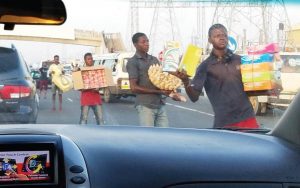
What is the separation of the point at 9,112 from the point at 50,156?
2.62 metres

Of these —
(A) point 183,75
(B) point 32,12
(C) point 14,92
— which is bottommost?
(C) point 14,92

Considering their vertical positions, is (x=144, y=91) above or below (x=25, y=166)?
below

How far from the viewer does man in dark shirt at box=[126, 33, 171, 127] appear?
219 inches

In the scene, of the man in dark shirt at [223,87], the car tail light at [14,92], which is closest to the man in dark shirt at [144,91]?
the man in dark shirt at [223,87]

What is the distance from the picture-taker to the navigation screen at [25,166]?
1.67 meters

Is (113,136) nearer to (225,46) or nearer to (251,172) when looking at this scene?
(251,172)

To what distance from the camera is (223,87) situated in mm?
4734

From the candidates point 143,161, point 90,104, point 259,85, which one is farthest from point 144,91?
point 143,161

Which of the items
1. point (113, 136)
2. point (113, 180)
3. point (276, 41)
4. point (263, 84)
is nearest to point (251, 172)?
point (113, 180)

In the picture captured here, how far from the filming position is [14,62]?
4.55 meters

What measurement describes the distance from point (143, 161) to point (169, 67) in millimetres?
2280


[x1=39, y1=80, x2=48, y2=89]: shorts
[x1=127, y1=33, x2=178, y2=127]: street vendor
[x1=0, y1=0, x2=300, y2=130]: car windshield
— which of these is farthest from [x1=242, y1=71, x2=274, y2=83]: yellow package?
[x1=39, y1=80, x2=48, y2=89]: shorts

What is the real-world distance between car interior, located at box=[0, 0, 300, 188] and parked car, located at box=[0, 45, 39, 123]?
6.66ft

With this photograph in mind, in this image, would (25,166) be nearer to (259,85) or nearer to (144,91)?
(259,85)
